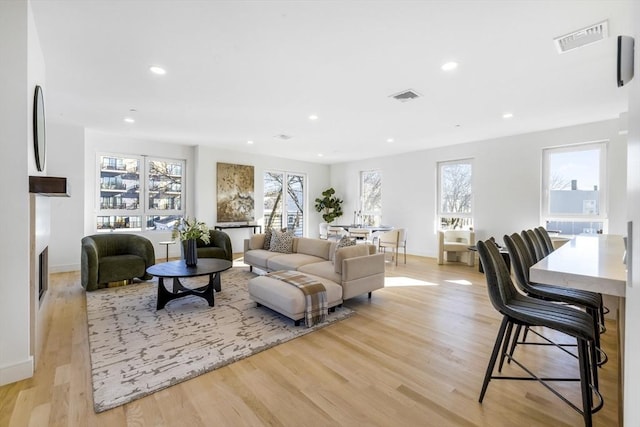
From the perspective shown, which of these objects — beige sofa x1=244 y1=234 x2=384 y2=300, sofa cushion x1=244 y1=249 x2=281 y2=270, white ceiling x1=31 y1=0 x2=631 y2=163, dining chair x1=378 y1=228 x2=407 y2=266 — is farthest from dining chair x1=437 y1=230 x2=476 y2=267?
sofa cushion x1=244 y1=249 x2=281 y2=270

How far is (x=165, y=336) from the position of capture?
8.87 ft

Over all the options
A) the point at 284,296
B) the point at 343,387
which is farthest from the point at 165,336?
the point at 343,387

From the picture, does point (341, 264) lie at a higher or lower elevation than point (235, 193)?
lower

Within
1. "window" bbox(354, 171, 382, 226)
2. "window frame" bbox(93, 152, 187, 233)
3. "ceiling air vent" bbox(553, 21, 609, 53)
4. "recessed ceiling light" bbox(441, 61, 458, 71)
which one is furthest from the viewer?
"window" bbox(354, 171, 382, 226)

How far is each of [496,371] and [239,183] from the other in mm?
6534

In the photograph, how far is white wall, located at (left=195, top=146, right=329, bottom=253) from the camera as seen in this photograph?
676 centimetres

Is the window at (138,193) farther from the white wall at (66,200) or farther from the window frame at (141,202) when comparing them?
the white wall at (66,200)

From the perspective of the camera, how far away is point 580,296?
2.05 metres

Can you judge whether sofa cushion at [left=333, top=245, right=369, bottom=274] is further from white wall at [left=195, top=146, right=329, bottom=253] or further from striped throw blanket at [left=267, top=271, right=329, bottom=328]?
white wall at [left=195, top=146, right=329, bottom=253]

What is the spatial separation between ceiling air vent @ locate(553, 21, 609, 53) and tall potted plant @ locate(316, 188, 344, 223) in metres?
6.81

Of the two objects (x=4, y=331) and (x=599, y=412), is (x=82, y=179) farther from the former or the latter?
(x=599, y=412)

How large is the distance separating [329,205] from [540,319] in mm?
7519

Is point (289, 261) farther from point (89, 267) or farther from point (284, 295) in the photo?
point (89, 267)

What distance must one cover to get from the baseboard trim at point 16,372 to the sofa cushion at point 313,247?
339 cm
